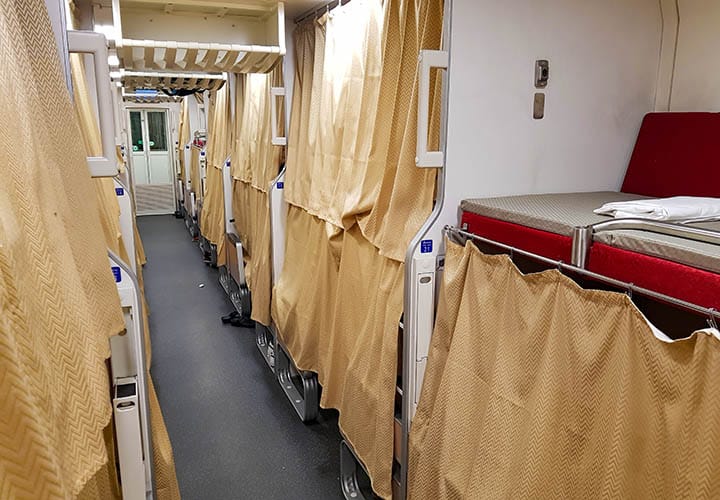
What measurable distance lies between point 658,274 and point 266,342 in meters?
3.65

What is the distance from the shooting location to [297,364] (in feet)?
10.8

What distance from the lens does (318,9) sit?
303 cm

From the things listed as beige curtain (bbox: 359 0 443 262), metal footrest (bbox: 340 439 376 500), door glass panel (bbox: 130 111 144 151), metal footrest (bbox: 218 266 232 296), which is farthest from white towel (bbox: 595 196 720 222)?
door glass panel (bbox: 130 111 144 151)

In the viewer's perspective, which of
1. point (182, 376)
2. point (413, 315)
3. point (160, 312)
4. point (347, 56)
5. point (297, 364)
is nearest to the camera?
point (413, 315)

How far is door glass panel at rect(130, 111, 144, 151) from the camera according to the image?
10.7 m

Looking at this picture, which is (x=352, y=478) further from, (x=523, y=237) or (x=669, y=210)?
(x=669, y=210)

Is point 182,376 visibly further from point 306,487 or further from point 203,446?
point 306,487

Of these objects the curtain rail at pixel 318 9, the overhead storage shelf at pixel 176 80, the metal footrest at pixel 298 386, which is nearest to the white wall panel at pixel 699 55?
the curtain rail at pixel 318 9

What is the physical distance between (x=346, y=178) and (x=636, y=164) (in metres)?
1.27

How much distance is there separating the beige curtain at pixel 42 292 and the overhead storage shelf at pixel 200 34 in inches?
75.0

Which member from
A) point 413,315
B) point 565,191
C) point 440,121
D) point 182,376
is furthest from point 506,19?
point 182,376

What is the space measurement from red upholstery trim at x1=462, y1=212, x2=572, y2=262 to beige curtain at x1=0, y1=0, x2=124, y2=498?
1.20 metres

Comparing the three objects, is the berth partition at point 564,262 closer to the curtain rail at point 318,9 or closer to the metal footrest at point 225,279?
the curtain rail at point 318,9

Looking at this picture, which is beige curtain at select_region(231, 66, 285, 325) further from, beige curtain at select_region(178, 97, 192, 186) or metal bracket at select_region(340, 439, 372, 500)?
beige curtain at select_region(178, 97, 192, 186)
